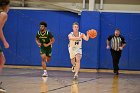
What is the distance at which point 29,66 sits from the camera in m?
20.2

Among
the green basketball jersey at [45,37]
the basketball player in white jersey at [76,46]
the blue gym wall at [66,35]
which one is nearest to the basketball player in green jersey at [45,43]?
the green basketball jersey at [45,37]

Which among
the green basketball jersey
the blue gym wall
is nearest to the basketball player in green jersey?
the green basketball jersey

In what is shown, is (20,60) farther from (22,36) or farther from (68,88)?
(68,88)

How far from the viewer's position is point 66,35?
1992 centimetres

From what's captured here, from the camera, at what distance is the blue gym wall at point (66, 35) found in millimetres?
19453

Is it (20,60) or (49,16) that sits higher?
(49,16)

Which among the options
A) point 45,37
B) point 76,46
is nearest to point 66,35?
point 45,37

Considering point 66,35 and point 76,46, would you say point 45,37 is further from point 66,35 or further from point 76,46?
point 66,35

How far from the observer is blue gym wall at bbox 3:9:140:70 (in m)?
19.5

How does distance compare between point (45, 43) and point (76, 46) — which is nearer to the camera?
point (76, 46)

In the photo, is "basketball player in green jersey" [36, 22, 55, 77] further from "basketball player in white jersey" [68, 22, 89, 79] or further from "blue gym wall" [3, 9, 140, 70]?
"blue gym wall" [3, 9, 140, 70]

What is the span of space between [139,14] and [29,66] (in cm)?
646

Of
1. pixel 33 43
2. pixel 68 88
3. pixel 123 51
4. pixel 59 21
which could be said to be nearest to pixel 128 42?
pixel 123 51

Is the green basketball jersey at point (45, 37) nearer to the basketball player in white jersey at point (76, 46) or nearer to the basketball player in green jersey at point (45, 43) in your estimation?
the basketball player in green jersey at point (45, 43)
